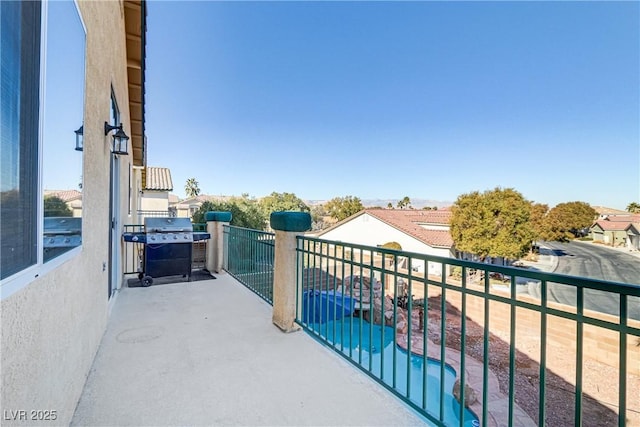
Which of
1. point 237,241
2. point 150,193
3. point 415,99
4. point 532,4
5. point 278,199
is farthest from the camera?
point 278,199

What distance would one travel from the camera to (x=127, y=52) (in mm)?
6051

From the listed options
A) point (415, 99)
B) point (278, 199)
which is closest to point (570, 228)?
point (415, 99)

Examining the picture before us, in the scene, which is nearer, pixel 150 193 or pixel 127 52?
pixel 127 52

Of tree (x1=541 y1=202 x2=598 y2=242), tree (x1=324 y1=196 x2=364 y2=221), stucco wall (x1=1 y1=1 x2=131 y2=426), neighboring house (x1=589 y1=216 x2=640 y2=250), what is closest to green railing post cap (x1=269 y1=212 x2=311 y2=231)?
stucco wall (x1=1 y1=1 x2=131 y2=426)

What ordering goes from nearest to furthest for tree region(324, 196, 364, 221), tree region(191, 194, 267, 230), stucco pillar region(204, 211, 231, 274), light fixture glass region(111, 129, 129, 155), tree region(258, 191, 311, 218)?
light fixture glass region(111, 129, 129, 155)
stucco pillar region(204, 211, 231, 274)
tree region(191, 194, 267, 230)
tree region(258, 191, 311, 218)
tree region(324, 196, 364, 221)

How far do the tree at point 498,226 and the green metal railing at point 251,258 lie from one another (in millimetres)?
20150

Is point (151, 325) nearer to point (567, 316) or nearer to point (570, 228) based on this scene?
point (567, 316)

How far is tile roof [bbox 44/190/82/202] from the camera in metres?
1.47

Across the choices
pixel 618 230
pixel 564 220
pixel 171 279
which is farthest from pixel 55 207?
pixel 618 230

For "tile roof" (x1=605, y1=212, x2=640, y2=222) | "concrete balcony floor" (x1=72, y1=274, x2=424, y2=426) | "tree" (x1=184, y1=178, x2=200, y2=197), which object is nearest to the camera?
"concrete balcony floor" (x1=72, y1=274, x2=424, y2=426)

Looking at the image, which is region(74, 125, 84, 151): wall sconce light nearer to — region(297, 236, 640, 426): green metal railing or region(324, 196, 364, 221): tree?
region(297, 236, 640, 426): green metal railing

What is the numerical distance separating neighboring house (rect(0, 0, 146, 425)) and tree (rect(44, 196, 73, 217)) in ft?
0.39

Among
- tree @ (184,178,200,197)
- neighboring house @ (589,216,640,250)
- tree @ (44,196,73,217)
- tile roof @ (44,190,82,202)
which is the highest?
tree @ (184,178,200,197)

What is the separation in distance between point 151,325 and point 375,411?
2844 mm
